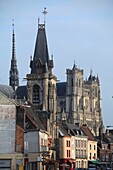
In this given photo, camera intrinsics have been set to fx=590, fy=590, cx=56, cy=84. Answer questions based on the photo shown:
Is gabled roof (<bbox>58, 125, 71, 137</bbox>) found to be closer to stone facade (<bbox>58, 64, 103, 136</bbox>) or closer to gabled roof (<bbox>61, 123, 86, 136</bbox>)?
gabled roof (<bbox>61, 123, 86, 136</bbox>)

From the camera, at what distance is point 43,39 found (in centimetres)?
10125

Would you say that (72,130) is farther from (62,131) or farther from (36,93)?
(36,93)

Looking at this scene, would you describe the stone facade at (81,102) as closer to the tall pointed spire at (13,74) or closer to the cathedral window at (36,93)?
the tall pointed spire at (13,74)

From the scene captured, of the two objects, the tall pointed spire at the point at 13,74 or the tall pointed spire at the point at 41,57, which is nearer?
the tall pointed spire at the point at 41,57

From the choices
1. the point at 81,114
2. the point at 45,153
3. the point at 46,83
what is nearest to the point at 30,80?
the point at 46,83

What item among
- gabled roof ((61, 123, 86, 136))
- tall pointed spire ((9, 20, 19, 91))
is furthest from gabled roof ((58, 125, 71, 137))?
tall pointed spire ((9, 20, 19, 91))

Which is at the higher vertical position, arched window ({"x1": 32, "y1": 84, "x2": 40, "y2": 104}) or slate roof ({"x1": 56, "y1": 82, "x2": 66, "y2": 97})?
slate roof ({"x1": 56, "y1": 82, "x2": 66, "y2": 97})

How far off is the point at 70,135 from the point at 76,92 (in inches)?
2496

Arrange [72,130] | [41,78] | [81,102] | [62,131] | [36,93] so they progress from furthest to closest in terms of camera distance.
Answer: [81,102]
[36,93]
[41,78]
[72,130]
[62,131]

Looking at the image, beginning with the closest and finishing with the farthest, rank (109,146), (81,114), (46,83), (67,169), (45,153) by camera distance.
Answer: (45,153) < (67,169) < (46,83) < (109,146) < (81,114)

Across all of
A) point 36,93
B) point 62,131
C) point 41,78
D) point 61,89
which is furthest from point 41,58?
point 61,89

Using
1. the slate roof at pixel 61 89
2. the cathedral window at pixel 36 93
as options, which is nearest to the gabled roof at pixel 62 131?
the cathedral window at pixel 36 93

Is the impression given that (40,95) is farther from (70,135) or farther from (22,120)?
(22,120)

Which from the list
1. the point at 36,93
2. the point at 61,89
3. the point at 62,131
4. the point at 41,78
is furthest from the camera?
the point at 61,89
